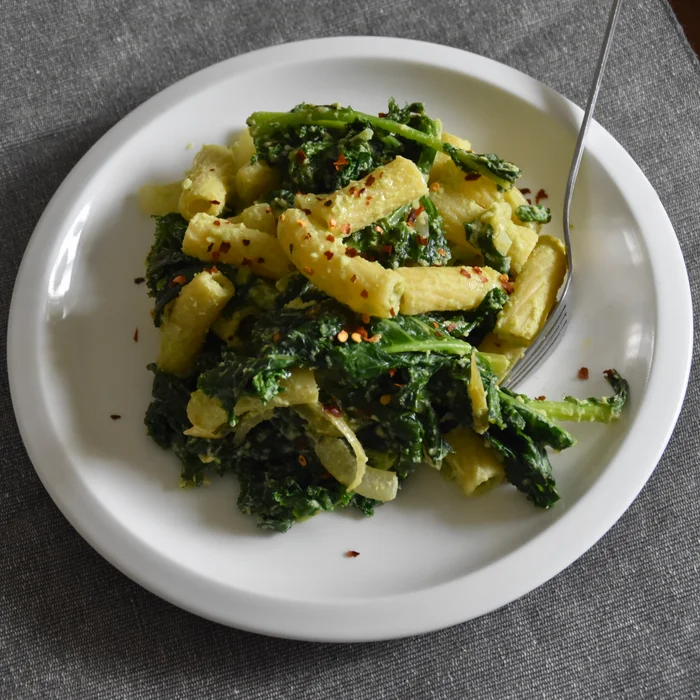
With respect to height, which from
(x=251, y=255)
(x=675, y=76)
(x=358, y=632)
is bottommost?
(x=358, y=632)

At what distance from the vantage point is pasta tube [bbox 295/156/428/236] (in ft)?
5.72

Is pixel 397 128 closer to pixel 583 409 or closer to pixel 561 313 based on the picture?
pixel 561 313

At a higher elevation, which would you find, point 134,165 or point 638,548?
point 134,165

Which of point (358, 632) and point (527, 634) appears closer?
point (358, 632)

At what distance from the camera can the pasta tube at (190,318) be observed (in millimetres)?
1771

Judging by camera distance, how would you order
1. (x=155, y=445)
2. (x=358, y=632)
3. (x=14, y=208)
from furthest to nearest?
(x=14, y=208) → (x=155, y=445) → (x=358, y=632)

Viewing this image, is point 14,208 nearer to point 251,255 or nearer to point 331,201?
point 251,255

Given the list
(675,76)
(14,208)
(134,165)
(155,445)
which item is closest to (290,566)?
(155,445)

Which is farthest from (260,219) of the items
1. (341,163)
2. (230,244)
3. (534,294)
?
(534,294)

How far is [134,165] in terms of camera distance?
2.13 meters

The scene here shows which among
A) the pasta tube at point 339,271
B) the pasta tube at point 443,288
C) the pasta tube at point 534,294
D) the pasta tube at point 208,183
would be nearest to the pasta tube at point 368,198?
the pasta tube at point 339,271

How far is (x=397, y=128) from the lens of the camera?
6.46 feet

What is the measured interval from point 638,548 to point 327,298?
109 cm

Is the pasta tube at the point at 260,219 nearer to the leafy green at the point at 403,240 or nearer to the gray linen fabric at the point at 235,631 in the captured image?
the leafy green at the point at 403,240
